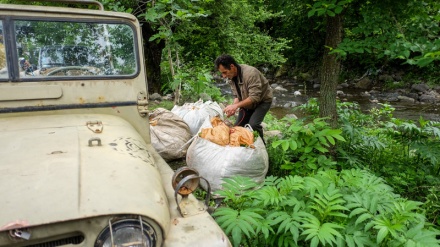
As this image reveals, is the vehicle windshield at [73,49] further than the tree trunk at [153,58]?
No

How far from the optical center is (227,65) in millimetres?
4375

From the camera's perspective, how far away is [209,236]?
174cm

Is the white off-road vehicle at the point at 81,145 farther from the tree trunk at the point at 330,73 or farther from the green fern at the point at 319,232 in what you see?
the tree trunk at the point at 330,73

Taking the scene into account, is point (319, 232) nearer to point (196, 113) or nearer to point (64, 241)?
point (64, 241)

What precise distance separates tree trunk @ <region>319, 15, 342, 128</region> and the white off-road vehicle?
2532 millimetres

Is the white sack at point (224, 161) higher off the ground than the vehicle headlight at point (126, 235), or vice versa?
the vehicle headlight at point (126, 235)

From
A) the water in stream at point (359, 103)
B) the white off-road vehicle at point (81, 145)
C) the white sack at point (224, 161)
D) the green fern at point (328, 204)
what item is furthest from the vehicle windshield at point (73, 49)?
the water in stream at point (359, 103)

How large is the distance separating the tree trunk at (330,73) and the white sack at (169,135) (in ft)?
6.42

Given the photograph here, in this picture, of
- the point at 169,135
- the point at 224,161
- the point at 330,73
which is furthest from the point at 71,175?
the point at 330,73

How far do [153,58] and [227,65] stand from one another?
22.5 ft

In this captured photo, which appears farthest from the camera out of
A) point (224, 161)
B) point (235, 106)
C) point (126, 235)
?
point (235, 106)

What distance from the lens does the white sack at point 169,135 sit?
4.36 m

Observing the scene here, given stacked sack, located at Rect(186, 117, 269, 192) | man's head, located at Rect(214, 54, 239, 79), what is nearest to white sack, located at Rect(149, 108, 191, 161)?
stacked sack, located at Rect(186, 117, 269, 192)

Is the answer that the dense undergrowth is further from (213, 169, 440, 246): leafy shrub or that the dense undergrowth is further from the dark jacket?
the dark jacket
